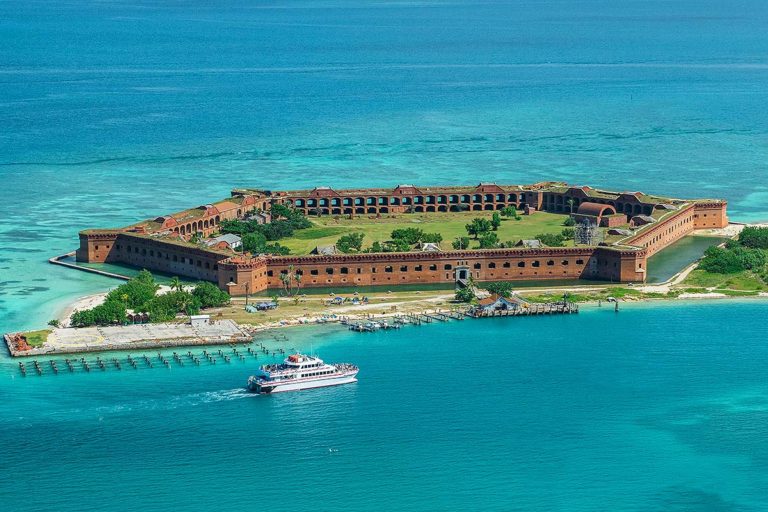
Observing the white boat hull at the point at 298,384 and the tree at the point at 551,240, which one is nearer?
the white boat hull at the point at 298,384

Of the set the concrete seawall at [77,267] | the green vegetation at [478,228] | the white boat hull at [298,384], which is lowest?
the white boat hull at [298,384]

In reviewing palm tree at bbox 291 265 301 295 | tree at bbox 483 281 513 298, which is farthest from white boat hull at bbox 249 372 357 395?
palm tree at bbox 291 265 301 295

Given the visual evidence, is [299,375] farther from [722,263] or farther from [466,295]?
[722,263]

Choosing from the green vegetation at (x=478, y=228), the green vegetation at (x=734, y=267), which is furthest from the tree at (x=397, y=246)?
the green vegetation at (x=734, y=267)

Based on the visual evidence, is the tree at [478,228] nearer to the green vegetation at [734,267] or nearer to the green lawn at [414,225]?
the green lawn at [414,225]

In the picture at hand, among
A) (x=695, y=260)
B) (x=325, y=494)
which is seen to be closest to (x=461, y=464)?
(x=325, y=494)

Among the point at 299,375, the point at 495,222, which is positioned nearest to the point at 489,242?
the point at 495,222
